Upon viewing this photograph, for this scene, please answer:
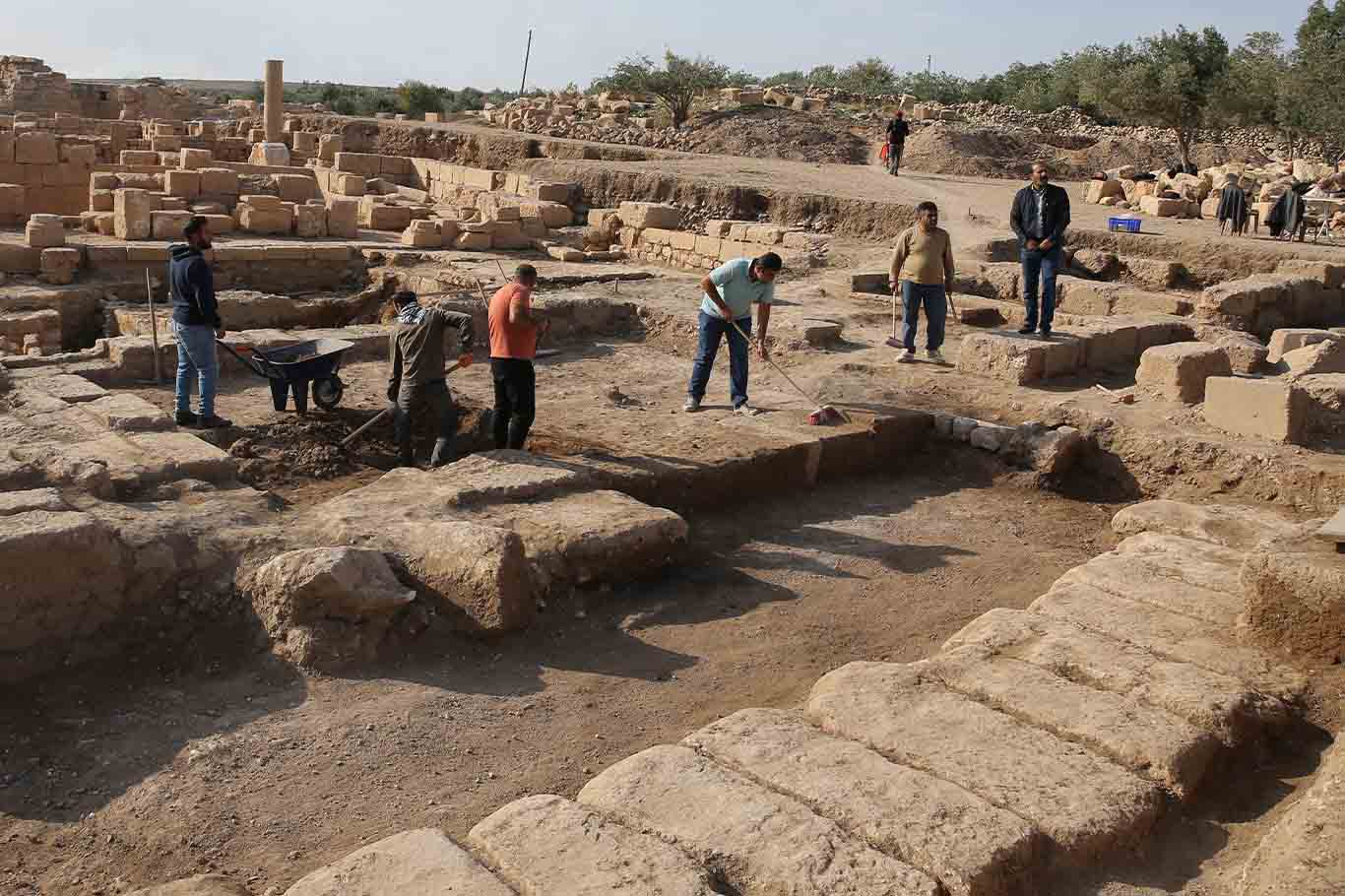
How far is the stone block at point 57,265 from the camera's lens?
14078mm

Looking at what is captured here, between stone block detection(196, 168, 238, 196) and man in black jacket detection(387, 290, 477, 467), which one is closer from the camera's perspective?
man in black jacket detection(387, 290, 477, 467)

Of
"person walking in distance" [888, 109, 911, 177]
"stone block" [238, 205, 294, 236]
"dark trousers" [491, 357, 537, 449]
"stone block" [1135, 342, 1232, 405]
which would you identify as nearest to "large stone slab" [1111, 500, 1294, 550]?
"stone block" [1135, 342, 1232, 405]

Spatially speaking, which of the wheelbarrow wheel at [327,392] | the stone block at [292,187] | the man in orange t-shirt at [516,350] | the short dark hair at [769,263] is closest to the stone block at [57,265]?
the stone block at [292,187]

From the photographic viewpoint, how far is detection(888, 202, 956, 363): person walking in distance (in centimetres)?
1082

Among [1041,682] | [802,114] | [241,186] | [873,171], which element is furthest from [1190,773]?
[802,114]

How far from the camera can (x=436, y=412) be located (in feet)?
28.4

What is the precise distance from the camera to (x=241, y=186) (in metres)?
20.2

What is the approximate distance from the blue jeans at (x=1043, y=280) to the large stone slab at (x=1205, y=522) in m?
3.29

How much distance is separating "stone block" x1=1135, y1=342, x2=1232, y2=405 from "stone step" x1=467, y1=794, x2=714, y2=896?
7.32m

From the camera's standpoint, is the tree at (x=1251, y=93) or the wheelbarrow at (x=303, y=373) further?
the tree at (x=1251, y=93)

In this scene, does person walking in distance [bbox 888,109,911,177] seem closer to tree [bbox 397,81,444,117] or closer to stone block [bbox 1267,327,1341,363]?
stone block [bbox 1267,327,1341,363]

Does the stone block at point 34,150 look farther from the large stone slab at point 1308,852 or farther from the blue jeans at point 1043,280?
the large stone slab at point 1308,852

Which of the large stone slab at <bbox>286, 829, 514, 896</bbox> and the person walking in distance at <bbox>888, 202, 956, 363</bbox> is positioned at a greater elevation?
the person walking in distance at <bbox>888, 202, 956, 363</bbox>

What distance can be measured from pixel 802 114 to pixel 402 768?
98.2 feet
